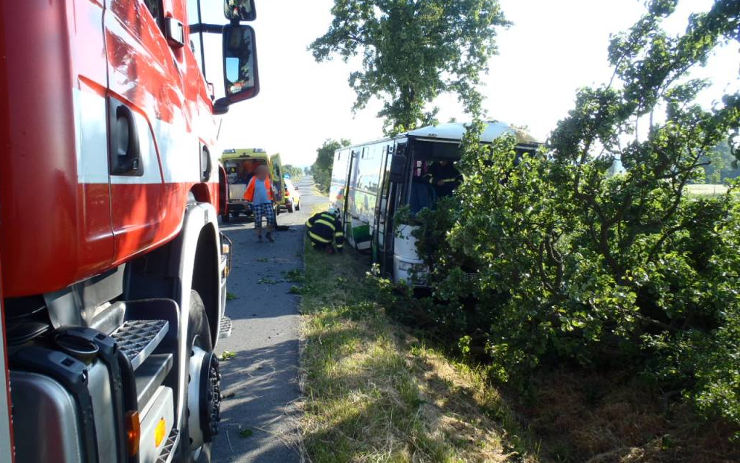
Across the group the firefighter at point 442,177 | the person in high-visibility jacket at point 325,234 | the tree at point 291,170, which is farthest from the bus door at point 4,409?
the tree at point 291,170

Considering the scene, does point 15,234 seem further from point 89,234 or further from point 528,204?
point 528,204

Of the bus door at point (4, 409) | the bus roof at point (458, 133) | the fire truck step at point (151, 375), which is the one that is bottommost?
the fire truck step at point (151, 375)

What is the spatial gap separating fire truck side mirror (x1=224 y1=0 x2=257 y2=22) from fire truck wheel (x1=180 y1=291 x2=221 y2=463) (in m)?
2.04

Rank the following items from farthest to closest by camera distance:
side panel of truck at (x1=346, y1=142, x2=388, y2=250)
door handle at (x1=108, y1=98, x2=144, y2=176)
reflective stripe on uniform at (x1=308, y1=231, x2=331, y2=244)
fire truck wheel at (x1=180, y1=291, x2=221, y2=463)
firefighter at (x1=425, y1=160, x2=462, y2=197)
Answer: reflective stripe on uniform at (x1=308, y1=231, x2=331, y2=244), side panel of truck at (x1=346, y1=142, x2=388, y2=250), firefighter at (x1=425, y1=160, x2=462, y2=197), fire truck wheel at (x1=180, y1=291, x2=221, y2=463), door handle at (x1=108, y1=98, x2=144, y2=176)

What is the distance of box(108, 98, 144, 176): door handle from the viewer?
5.04 feet

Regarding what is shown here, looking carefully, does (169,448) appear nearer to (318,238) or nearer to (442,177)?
(442,177)

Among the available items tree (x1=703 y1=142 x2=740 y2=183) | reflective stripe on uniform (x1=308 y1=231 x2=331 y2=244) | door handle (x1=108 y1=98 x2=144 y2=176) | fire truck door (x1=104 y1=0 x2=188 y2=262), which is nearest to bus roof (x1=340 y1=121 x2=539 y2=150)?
tree (x1=703 y1=142 x2=740 y2=183)

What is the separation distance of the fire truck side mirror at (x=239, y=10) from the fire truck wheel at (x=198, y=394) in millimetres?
2044

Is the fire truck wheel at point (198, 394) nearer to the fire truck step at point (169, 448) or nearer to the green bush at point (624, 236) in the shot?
the fire truck step at point (169, 448)

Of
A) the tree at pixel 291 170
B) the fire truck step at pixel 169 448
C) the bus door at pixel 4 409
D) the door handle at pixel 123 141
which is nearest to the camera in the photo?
the bus door at pixel 4 409

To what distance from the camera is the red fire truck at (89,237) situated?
4.03 feet

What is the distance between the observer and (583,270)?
4652 millimetres

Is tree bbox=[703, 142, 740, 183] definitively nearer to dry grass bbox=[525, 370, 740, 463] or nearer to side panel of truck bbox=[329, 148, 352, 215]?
dry grass bbox=[525, 370, 740, 463]

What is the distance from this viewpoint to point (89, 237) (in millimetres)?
1371
